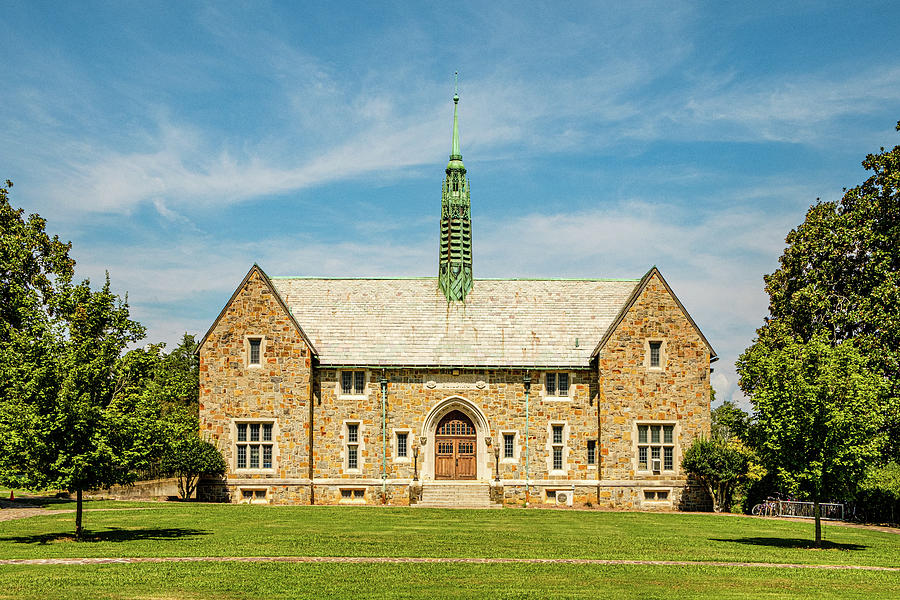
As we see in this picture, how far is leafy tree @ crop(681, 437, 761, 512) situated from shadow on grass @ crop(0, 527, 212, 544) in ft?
67.0

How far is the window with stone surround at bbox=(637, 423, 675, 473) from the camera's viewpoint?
3669 centimetres

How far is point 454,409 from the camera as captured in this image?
3775 centimetres

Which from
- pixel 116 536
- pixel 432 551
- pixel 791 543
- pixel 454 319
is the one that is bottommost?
pixel 791 543

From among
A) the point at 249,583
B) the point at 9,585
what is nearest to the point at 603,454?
the point at 249,583

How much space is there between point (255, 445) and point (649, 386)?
644 inches

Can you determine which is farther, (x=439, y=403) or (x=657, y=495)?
(x=439, y=403)

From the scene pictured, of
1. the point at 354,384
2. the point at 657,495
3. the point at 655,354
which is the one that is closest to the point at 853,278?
the point at 655,354

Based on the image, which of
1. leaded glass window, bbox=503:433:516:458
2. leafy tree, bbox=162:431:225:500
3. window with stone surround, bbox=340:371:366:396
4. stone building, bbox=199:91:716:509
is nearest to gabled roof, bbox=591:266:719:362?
stone building, bbox=199:91:716:509

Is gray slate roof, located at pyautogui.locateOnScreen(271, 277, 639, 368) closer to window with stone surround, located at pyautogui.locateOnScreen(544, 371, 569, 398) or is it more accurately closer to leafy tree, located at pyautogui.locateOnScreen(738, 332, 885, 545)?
window with stone surround, located at pyautogui.locateOnScreen(544, 371, 569, 398)

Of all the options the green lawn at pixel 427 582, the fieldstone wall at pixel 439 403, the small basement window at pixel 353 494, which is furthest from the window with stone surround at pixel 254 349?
the green lawn at pixel 427 582

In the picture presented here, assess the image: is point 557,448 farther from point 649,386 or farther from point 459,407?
point 649,386

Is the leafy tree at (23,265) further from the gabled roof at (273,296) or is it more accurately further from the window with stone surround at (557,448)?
the window with stone surround at (557,448)

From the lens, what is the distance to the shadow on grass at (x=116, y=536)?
70.5 feet

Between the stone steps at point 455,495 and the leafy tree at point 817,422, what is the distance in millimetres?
13928
